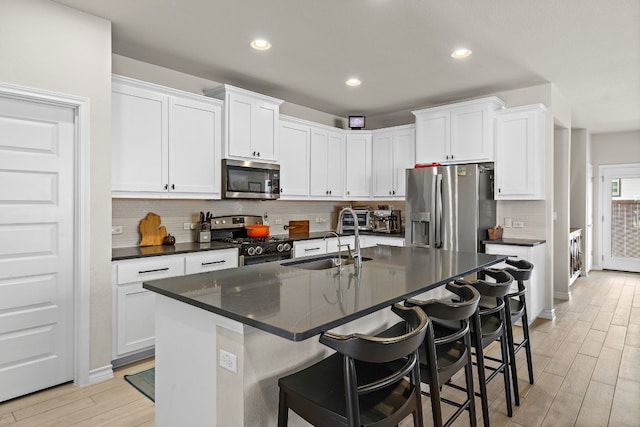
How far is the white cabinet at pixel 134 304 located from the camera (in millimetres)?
3174

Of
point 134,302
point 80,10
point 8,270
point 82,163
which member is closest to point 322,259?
point 134,302

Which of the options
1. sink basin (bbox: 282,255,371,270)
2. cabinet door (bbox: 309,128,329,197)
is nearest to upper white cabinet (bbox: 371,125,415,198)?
cabinet door (bbox: 309,128,329,197)

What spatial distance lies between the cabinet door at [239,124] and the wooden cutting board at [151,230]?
1030 mm

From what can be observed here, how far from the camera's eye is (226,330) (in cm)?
166

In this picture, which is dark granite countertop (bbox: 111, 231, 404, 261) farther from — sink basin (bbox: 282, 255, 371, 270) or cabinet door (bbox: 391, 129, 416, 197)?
cabinet door (bbox: 391, 129, 416, 197)

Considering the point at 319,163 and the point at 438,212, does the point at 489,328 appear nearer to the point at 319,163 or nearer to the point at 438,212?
the point at 438,212

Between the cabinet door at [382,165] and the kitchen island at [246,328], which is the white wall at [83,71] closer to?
the kitchen island at [246,328]

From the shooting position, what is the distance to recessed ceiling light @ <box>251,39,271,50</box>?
3432 millimetres

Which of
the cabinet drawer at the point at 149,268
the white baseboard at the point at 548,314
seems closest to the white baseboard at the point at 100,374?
the cabinet drawer at the point at 149,268

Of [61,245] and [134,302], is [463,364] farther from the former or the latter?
[61,245]

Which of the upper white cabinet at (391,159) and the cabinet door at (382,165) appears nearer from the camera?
the upper white cabinet at (391,159)

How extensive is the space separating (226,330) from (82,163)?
6.68ft

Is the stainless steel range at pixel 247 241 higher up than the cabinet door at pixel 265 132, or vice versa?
the cabinet door at pixel 265 132

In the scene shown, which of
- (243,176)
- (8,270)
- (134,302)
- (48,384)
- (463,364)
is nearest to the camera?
(463,364)
